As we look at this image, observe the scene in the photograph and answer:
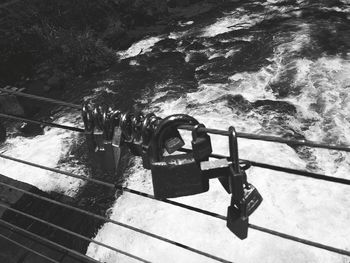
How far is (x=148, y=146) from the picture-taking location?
169 centimetres

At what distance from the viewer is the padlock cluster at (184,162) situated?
60.4 inches

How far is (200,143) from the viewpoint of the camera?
4.99ft

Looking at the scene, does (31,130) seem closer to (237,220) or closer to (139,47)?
(139,47)

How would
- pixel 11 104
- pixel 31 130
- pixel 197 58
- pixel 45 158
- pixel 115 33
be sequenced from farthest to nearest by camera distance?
1. pixel 115 33
2. pixel 197 58
3. pixel 31 130
4. pixel 11 104
5. pixel 45 158

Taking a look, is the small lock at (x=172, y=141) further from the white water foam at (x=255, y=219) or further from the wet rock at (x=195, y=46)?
the wet rock at (x=195, y=46)

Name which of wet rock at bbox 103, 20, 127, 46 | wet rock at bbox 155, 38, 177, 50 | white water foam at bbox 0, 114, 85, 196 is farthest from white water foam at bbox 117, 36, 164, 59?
white water foam at bbox 0, 114, 85, 196

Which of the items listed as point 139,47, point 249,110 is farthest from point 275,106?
point 139,47

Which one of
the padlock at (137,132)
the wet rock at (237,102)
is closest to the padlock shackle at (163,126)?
the padlock at (137,132)

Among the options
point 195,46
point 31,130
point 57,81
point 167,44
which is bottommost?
point 31,130

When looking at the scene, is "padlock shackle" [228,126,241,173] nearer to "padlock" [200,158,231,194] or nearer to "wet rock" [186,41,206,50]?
"padlock" [200,158,231,194]

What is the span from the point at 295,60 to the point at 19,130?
881cm

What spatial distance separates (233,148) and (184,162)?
24cm

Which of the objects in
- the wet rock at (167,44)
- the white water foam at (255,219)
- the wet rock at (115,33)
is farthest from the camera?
the wet rock at (115,33)

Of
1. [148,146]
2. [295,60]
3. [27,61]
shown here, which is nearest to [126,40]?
[27,61]
